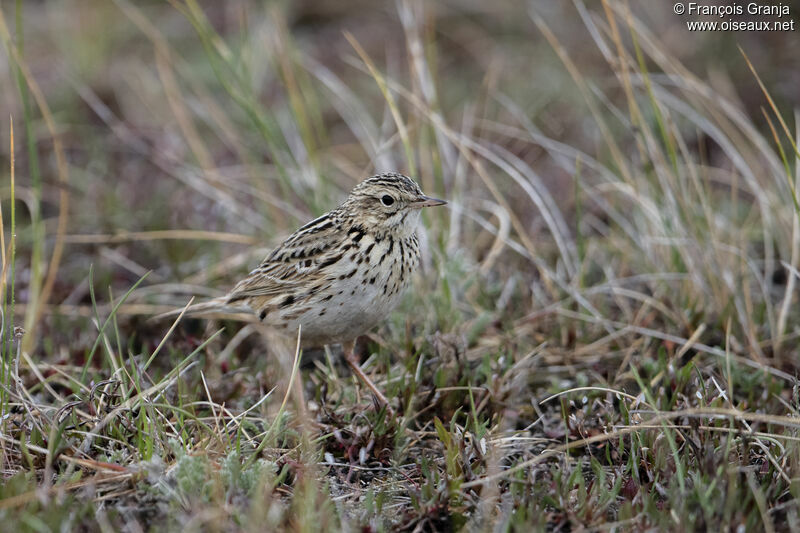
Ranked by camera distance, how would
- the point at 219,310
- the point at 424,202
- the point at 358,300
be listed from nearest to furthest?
1. the point at 358,300
2. the point at 424,202
3. the point at 219,310

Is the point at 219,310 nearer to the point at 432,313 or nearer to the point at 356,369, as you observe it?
the point at 356,369

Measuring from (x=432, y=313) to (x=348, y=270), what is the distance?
99 cm

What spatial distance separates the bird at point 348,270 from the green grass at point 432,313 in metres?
0.25

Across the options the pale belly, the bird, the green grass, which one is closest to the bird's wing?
the bird

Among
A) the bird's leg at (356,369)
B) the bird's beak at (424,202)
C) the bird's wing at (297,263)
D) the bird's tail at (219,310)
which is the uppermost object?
the bird's beak at (424,202)

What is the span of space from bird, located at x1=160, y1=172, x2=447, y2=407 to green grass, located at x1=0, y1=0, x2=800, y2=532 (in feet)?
0.82

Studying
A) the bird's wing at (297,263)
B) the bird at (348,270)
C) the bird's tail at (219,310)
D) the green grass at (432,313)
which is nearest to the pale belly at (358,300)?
the bird at (348,270)

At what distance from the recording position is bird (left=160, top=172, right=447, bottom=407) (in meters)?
4.88

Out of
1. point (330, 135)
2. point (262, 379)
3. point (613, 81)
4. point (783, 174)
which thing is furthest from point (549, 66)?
point (262, 379)

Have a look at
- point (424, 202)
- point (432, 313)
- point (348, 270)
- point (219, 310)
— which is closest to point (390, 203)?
point (424, 202)

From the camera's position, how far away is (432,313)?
5738 millimetres

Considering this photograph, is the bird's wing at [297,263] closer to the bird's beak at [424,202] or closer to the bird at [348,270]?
the bird at [348,270]

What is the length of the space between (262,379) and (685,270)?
2776 millimetres

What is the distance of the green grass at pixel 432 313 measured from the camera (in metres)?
3.93
